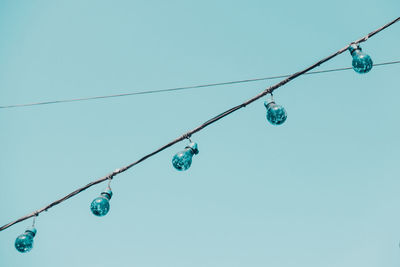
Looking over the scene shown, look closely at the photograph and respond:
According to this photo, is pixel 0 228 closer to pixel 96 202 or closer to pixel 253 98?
pixel 96 202

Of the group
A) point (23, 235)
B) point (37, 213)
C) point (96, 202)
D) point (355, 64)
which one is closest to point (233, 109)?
point (355, 64)

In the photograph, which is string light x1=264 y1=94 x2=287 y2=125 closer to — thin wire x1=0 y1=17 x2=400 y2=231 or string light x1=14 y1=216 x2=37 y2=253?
thin wire x1=0 y1=17 x2=400 y2=231

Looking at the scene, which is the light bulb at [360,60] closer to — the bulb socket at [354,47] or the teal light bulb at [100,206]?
the bulb socket at [354,47]

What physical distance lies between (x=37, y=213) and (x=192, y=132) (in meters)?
1.88

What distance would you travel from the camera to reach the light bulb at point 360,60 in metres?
2.64

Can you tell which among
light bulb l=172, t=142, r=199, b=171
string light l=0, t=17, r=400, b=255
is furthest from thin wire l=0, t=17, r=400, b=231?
light bulb l=172, t=142, r=199, b=171

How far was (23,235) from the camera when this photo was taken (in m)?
3.06

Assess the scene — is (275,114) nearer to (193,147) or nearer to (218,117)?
(218,117)

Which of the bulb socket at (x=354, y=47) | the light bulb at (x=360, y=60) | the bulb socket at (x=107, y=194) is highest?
the bulb socket at (x=354, y=47)

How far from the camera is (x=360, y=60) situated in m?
2.65

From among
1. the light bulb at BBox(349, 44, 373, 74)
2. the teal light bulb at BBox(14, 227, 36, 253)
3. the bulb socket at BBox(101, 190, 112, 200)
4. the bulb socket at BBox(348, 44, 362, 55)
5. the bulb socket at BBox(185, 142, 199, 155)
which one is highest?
the bulb socket at BBox(348, 44, 362, 55)

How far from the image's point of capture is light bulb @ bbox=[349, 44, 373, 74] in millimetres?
2643

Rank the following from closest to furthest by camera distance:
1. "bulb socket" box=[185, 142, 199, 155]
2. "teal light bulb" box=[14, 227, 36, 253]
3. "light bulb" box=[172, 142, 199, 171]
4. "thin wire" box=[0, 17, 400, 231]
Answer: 1. "thin wire" box=[0, 17, 400, 231]
2. "light bulb" box=[172, 142, 199, 171]
3. "bulb socket" box=[185, 142, 199, 155]
4. "teal light bulb" box=[14, 227, 36, 253]

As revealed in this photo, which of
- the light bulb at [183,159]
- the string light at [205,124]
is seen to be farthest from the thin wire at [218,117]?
the light bulb at [183,159]
